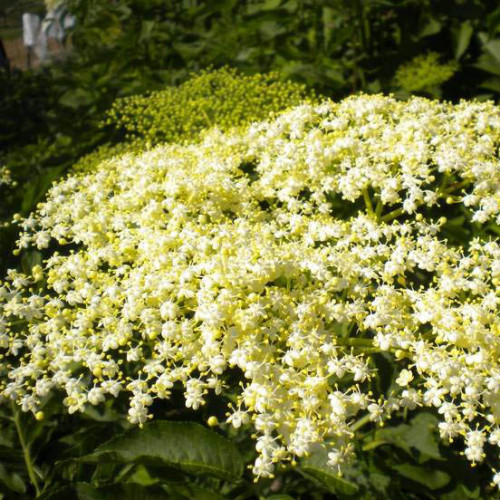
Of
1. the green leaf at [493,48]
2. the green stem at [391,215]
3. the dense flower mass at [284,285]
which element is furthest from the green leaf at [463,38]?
the green stem at [391,215]

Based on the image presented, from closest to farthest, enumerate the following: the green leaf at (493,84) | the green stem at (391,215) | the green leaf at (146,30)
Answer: the green stem at (391,215), the green leaf at (493,84), the green leaf at (146,30)

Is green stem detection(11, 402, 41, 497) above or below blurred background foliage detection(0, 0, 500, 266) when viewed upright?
below

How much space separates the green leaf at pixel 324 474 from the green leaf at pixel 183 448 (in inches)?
7.3

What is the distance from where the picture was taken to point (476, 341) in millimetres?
1569

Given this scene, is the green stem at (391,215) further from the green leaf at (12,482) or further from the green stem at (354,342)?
the green leaf at (12,482)

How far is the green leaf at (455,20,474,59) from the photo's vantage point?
13.1 ft

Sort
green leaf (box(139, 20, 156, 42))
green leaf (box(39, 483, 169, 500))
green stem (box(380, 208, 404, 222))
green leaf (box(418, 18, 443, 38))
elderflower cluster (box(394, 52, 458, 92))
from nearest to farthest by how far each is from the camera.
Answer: green leaf (box(39, 483, 169, 500)) → green stem (box(380, 208, 404, 222)) → elderflower cluster (box(394, 52, 458, 92)) → green leaf (box(418, 18, 443, 38)) → green leaf (box(139, 20, 156, 42))

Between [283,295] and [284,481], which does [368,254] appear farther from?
[284,481]

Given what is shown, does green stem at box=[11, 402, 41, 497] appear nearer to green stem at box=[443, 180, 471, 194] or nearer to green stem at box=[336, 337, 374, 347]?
green stem at box=[336, 337, 374, 347]

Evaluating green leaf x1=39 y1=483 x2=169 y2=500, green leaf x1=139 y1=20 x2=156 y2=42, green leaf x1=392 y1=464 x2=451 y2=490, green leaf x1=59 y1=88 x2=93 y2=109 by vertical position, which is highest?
green leaf x1=139 y1=20 x2=156 y2=42

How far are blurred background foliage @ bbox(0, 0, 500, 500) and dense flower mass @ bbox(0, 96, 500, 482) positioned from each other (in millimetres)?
190

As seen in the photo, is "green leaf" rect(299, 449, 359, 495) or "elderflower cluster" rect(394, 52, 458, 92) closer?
"green leaf" rect(299, 449, 359, 495)

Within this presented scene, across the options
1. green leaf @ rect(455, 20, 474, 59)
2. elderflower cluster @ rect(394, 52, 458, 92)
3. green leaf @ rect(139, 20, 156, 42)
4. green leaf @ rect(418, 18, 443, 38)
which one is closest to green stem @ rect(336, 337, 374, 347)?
elderflower cluster @ rect(394, 52, 458, 92)

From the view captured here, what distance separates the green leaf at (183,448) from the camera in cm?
161
